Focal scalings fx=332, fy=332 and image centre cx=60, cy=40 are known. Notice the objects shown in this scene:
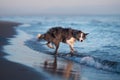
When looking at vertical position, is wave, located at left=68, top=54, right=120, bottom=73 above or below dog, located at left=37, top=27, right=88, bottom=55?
below

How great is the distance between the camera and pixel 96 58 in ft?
28.3

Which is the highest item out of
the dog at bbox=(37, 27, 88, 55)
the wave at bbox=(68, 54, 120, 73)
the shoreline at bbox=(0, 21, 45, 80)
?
the dog at bbox=(37, 27, 88, 55)

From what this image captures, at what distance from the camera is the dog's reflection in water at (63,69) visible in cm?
665

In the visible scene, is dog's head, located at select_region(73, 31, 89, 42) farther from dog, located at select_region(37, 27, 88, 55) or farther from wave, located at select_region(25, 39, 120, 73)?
wave, located at select_region(25, 39, 120, 73)

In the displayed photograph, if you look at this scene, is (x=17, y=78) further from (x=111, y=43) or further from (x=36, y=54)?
(x=111, y=43)

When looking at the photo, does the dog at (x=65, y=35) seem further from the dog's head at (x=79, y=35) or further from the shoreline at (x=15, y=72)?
the shoreline at (x=15, y=72)

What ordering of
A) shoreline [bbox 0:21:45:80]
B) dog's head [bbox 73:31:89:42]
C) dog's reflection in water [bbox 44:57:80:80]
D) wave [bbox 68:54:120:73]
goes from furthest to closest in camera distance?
dog's head [bbox 73:31:89:42] < wave [bbox 68:54:120:73] < dog's reflection in water [bbox 44:57:80:80] < shoreline [bbox 0:21:45:80]

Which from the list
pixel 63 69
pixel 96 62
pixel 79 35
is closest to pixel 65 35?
pixel 79 35

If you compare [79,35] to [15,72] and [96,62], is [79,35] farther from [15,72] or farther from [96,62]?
[15,72]

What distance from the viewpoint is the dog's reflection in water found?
6.65 metres

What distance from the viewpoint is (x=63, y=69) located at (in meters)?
7.34

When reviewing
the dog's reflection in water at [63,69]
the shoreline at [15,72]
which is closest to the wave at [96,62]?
the dog's reflection in water at [63,69]

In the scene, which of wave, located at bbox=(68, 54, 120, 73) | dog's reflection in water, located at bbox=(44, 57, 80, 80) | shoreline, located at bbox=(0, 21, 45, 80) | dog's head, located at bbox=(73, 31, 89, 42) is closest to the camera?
shoreline, located at bbox=(0, 21, 45, 80)

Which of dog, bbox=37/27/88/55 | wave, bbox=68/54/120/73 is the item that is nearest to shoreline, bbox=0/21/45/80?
wave, bbox=68/54/120/73
